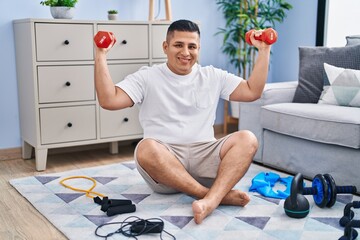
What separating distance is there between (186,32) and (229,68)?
1.99 metres

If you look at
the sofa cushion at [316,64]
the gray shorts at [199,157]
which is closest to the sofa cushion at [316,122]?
the sofa cushion at [316,64]

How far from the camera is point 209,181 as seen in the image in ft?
7.74

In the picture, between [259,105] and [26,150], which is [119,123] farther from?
[259,105]

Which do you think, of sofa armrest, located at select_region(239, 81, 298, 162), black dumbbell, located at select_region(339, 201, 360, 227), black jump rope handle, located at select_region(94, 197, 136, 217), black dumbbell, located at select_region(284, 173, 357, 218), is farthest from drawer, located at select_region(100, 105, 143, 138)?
black dumbbell, located at select_region(339, 201, 360, 227)

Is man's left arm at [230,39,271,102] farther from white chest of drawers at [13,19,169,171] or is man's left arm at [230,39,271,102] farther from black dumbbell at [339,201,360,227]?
white chest of drawers at [13,19,169,171]

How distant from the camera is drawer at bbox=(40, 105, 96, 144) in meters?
2.96

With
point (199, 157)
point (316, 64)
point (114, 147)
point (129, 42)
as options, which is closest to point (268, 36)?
point (199, 157)

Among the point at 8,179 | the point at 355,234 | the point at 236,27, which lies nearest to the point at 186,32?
the point at 355,234

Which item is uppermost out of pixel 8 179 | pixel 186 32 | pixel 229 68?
pixel 186 32

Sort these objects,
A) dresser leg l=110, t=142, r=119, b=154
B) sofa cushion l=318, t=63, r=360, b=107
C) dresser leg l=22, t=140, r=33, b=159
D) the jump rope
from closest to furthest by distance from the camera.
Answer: the jump rope, sofa cushion l=318, t=63, r=360, b=107, dresser leg l=22, t=140, r=33, b=159, dresser leg l=110, t=142, r=119, b=154

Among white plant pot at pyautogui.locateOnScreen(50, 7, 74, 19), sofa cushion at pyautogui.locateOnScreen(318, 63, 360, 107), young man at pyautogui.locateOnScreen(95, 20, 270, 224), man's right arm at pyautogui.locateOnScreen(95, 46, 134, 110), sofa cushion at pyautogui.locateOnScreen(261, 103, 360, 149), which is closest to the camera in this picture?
man's right arm at pyautogui.locateOnScreen(95, 46, 134, 110)

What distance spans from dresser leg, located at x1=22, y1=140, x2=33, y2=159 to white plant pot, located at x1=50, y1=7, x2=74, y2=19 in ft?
2.98

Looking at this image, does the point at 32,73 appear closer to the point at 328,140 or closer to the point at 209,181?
the point at 209,181

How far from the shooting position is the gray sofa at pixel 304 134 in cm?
242
